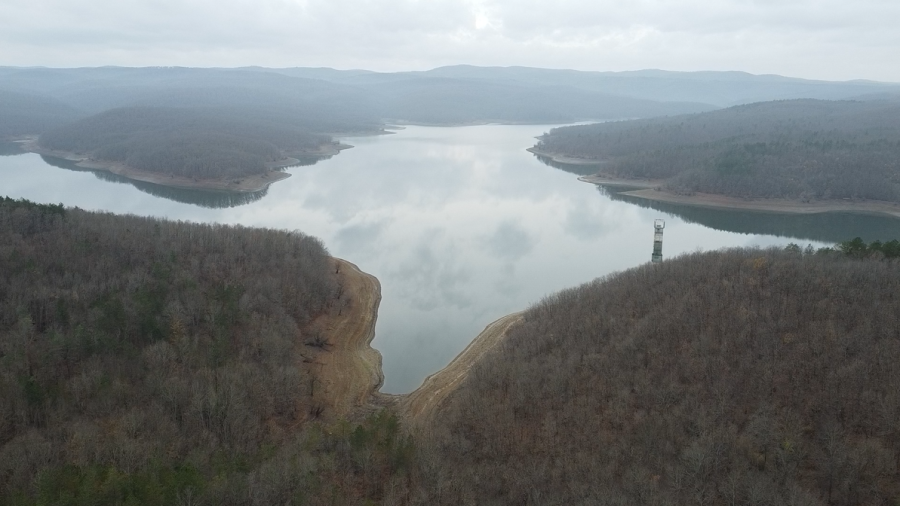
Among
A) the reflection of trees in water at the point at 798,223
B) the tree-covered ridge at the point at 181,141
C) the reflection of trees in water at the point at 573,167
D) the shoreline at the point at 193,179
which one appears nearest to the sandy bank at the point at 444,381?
the reflection of trees in water at the point at 798,223

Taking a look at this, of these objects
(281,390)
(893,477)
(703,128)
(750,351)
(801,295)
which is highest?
(703,128)

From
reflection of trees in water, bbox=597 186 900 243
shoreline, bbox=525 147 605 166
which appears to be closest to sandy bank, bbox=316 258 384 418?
reflection of trees in water, bbox=597 186 900 243

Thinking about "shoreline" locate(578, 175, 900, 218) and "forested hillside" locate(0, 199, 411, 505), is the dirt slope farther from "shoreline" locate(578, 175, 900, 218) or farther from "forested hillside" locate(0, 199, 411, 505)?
"shoreline" locate(578, 175, 900, 218)

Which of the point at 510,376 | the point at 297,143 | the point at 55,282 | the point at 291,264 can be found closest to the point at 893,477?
the point at 510,376

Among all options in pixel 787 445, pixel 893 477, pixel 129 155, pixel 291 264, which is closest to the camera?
pixel 893 477

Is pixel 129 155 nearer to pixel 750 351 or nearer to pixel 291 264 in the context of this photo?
pixel 291 264

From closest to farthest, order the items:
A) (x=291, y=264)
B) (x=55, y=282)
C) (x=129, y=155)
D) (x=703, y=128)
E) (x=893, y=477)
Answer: (x=893, y=477) < (x=55, y=282) < (x=291, y=264) < (x=129, y=155) < (x=703, y=128)

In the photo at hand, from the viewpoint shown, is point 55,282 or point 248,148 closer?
point 55,282
